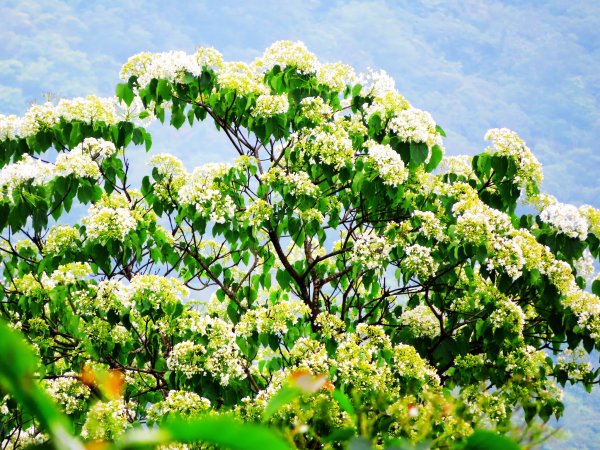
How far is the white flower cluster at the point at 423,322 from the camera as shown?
233 inches

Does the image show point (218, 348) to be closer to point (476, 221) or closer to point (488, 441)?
point (476, 221)

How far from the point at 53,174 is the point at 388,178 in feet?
8.77

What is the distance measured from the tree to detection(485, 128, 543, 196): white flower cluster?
0.01m

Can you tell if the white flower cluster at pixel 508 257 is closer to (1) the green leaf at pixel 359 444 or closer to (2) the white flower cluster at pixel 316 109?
(2) the white flower cluster at pixel 316 109

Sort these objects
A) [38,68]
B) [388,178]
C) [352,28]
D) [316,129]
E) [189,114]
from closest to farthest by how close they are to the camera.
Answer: [388,178], [316,129], [189,114], [38,68], [352,28]

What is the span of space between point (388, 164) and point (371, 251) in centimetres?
71

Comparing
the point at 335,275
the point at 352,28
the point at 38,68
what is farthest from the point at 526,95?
the point at 335,275

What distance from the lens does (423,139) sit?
5.68 m

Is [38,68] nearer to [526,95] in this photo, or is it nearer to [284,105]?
[526,95]

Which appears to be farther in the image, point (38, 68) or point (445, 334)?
point (38, 68)

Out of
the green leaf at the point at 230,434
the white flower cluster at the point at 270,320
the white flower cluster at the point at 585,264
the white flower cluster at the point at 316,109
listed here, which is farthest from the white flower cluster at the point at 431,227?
the green leaf at the point at 230,434

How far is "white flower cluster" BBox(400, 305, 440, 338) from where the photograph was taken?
19.5ft

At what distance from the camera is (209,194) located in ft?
18.5

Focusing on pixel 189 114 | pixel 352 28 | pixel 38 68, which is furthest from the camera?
pixel 352 28
